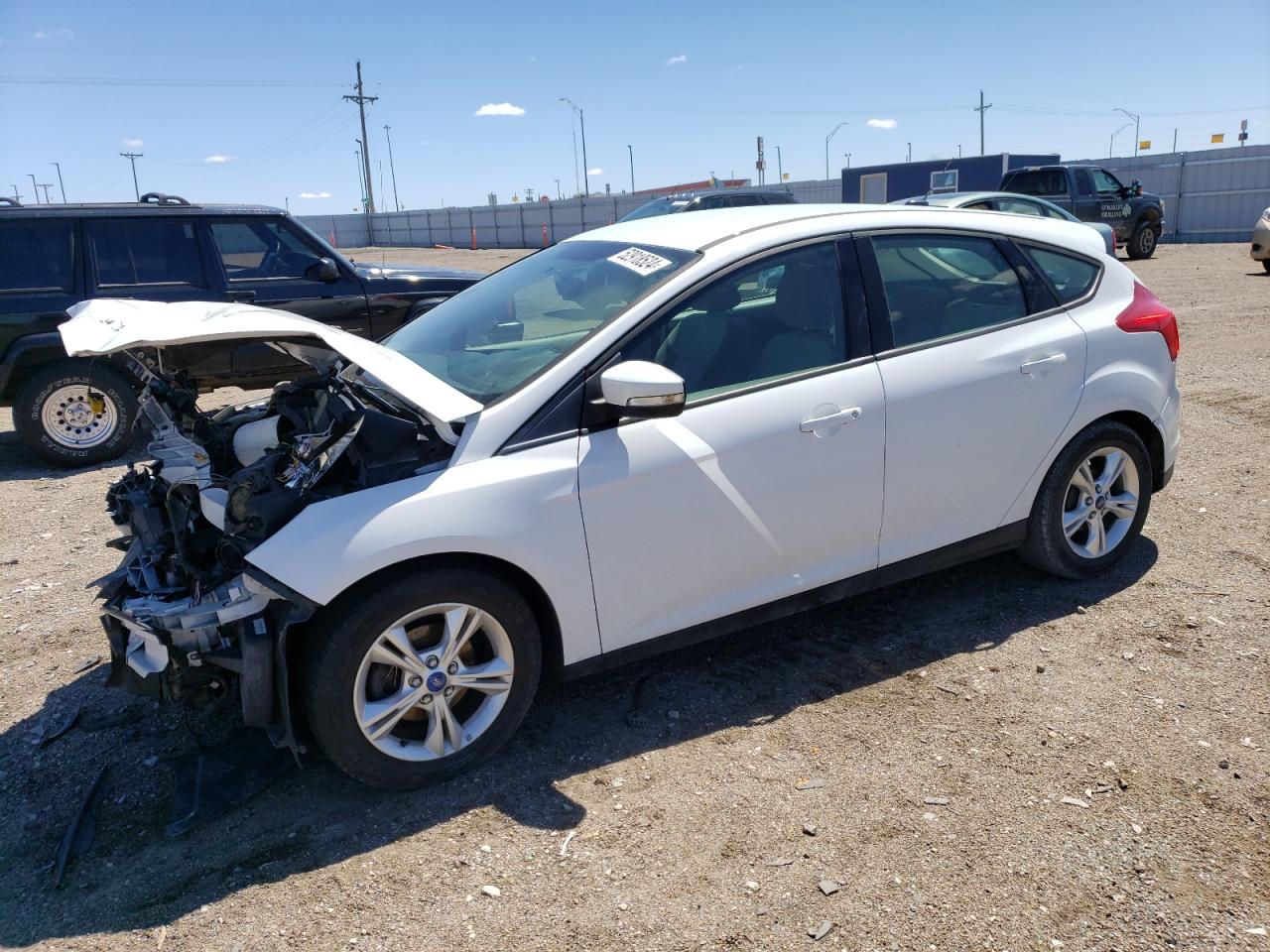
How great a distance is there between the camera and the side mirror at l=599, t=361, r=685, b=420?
3.14 meters

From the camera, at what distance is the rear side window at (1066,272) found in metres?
4.35

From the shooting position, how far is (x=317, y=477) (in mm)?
3098

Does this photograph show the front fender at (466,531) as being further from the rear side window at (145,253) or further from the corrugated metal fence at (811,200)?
the corrugated metal fence at (811,200)

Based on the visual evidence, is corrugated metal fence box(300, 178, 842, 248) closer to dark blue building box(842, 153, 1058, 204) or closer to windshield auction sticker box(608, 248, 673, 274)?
dark blue building box(842, 153, 1058, 204)

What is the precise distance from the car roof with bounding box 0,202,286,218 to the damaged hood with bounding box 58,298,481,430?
4.66 metres

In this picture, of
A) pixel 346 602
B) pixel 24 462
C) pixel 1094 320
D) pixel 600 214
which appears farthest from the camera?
pixel 600 214

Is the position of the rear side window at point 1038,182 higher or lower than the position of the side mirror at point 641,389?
higher

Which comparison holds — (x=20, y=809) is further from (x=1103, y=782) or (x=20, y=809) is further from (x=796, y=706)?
(x=1103, y=782)

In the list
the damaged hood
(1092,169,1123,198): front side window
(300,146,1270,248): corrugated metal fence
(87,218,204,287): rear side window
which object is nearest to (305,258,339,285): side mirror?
(87,218,204,287): rear side window

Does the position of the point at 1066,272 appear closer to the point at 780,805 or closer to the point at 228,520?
the point at 780,805

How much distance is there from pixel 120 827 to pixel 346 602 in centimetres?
111

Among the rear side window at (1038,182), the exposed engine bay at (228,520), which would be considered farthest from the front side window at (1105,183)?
the exposed engine bay at (228,520)

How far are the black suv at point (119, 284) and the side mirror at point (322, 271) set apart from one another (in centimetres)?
1

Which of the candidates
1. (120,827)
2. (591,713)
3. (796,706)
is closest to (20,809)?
(120,827)
